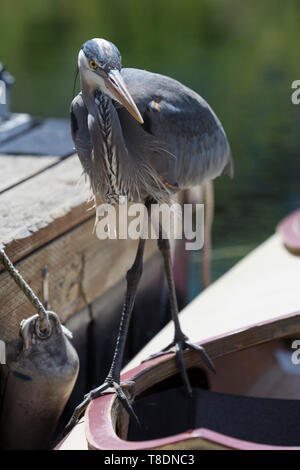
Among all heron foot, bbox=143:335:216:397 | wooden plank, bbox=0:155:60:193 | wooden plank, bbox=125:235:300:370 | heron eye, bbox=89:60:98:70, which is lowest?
wooden plank, bbox=125:235:300:370

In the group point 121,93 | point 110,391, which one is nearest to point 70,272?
point 110,391

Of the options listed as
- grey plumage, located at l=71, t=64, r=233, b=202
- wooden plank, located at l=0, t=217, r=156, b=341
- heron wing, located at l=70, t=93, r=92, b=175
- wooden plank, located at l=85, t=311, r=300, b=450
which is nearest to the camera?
wooden plank, located at l=85, t=311, r=300, b=450

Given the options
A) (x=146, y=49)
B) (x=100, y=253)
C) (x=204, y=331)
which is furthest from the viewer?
(x=146, y=49)

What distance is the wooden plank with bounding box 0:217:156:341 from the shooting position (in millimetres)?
2816

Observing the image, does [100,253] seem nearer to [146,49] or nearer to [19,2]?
[146,49]

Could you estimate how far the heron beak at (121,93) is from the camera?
7.69 feet

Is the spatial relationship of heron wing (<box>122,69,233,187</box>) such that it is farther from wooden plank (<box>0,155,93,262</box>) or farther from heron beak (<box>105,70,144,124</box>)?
wooden plank (<box>0,155,93,262</box>)

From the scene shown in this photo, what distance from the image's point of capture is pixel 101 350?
3.70 meters

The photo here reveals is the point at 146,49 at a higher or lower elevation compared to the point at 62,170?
lower

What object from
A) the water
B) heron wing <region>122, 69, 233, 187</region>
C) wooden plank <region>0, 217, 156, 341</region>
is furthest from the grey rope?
the water

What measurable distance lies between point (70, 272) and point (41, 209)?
30cm

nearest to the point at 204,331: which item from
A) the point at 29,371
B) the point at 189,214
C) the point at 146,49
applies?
the point at 29,371

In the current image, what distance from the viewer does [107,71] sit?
2.37 m
